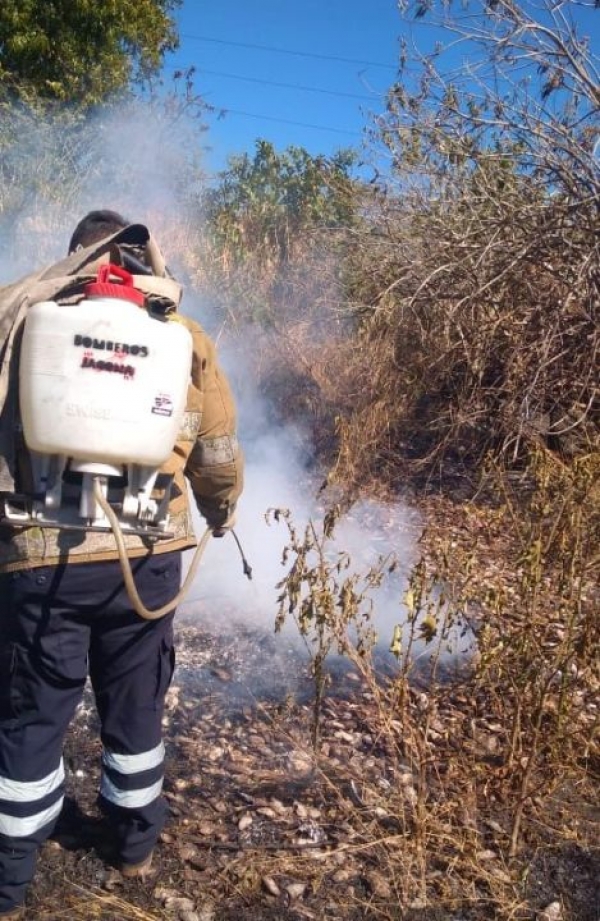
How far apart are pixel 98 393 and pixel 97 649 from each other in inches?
30.7

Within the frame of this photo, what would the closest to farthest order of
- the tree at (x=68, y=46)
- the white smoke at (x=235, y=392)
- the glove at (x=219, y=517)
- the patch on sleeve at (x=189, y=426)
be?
1. the patch on sleeve at (x=189, y=426)
2. the glove at (x=219, y=517)
3. the white smoke at (x=235, y=392)
4. the tree at (x=68, y=46)

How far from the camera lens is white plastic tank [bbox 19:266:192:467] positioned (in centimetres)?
177

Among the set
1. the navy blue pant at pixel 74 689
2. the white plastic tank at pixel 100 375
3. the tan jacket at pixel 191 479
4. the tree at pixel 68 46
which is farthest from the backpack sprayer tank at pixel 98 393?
the tree at pixel 68 46

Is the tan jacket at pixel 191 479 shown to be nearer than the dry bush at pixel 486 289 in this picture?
Yes

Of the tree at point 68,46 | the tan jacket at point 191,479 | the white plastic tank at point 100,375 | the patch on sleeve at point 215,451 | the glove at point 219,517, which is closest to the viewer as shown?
the white plastic tank at point 100,375

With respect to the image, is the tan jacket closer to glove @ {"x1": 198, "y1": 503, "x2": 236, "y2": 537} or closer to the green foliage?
glove @ {"x1": 198, "y1": 503, "x2": 236, "y2": 537}

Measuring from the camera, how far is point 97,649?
216cm

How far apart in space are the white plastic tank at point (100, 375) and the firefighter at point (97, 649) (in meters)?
0.23

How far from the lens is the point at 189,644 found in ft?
11.8

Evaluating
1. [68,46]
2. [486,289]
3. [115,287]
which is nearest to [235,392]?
[486,289]

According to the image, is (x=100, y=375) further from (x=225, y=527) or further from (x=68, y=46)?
(x=68, y=46)

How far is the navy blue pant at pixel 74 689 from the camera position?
2.00 m

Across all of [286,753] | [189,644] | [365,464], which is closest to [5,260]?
[365,464]

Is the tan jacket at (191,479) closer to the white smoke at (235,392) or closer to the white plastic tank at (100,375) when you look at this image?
the white plastic tank at (100,375)
